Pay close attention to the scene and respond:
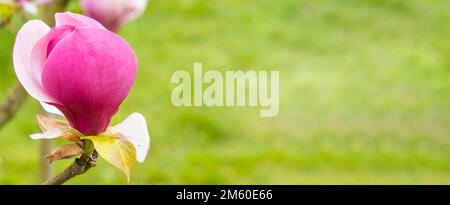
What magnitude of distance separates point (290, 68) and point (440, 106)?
2.58 feet

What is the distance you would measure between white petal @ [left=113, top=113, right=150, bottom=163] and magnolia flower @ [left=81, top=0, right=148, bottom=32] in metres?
0.27

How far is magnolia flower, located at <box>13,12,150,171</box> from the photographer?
618 millimetres

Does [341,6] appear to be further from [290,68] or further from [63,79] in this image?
[63,79]

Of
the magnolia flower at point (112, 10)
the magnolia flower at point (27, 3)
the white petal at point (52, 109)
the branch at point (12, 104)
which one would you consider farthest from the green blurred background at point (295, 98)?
the white petal at point (52, 109)

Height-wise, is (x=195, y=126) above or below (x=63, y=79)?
above

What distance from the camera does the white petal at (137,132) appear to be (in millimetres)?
651

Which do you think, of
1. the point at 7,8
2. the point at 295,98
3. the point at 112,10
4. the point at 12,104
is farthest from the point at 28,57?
the point at 295,98

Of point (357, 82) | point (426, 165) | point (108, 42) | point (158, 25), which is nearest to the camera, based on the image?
point (108, 42)

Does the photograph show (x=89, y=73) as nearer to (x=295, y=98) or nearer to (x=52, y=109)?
(x=52, y=109)

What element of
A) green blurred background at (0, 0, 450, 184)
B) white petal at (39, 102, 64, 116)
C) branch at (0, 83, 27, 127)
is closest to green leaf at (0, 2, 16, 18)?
branch at (0, 83, 27, 127)

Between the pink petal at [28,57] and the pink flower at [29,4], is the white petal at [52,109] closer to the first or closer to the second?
the pink petal at [28,57]

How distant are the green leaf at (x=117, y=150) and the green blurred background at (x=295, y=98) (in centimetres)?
219
